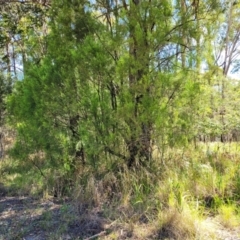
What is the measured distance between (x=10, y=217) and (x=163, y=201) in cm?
181

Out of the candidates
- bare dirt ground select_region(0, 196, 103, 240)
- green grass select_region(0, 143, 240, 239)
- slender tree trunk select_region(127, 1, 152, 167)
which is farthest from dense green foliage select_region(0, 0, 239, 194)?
bare dirt ground select_region(0, 196, 103, 240)

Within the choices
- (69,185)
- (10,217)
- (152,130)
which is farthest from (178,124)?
(10,217)

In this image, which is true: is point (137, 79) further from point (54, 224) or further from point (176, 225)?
point (54, 224)

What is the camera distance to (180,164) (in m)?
3.86

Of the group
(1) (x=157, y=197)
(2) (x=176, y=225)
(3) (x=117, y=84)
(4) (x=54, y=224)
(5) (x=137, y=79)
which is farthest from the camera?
(3) (x=117, y=84)

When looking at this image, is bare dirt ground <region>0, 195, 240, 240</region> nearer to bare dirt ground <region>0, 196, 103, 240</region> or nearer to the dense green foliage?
bare dirt ground <region>0, 196, 103, 240</region>

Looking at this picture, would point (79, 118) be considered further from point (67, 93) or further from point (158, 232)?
point (158, 232)

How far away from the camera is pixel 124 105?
3.43 metres

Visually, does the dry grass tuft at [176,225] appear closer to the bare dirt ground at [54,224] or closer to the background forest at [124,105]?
the bare dirt ground at [54,224]

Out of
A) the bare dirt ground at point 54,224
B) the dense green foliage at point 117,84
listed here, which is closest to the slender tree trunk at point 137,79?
the dense green foliage at point 117,84

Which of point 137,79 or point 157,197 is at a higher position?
point 137,79

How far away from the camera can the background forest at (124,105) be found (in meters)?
3.40

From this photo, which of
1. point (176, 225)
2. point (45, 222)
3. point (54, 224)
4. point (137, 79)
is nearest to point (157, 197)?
point (176, 225)

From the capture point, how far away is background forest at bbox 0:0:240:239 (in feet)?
11.2
